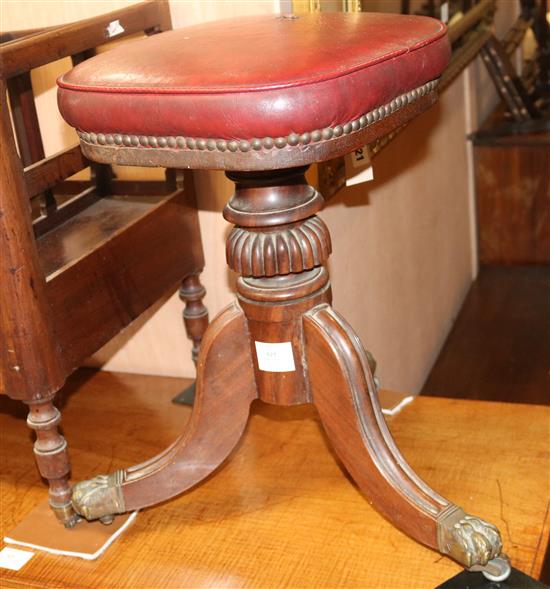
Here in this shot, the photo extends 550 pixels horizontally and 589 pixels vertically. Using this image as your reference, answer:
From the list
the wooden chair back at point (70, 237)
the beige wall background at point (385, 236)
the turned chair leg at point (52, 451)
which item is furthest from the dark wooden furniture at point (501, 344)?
the turned chair leg at point (52, 451)

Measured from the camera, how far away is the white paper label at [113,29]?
129cm

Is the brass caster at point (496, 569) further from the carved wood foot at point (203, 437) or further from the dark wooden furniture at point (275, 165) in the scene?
the carved wood foot at point (203, 437)

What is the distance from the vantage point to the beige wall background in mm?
1518

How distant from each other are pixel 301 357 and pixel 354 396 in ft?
0.25

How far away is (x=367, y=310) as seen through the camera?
184 centimetres

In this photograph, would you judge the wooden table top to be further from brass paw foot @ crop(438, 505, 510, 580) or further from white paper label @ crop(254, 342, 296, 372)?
white paper label @ crop(254, 342, 296, 372)

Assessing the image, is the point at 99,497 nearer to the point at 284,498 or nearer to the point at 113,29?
the point at 284,498

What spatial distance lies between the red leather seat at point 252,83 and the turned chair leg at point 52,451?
36 cm

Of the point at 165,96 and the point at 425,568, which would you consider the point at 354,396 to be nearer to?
the point at 425,568

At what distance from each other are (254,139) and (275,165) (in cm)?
3

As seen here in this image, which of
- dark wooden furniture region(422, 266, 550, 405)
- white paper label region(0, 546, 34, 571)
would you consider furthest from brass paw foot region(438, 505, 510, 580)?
dark wooden furniture region(422, 266, 550, 405)

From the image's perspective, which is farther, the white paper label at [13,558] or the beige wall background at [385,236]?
the beige wall background at [385,236]

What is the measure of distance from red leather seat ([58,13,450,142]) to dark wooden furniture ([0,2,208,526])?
14 centimetres

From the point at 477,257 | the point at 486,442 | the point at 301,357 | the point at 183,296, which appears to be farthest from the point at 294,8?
the point at 477,257
